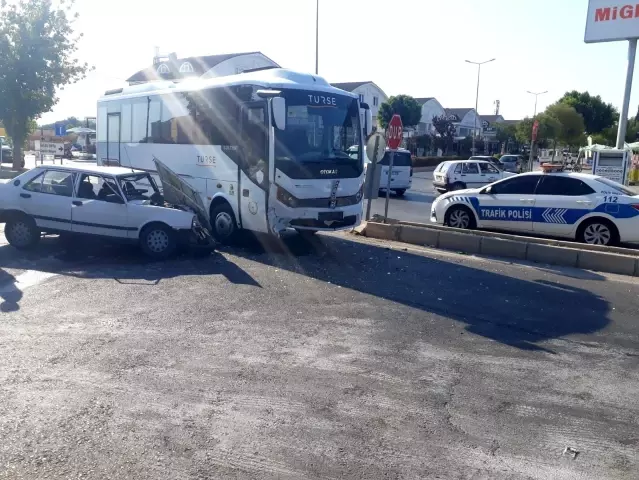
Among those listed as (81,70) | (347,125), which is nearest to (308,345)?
(347,125)

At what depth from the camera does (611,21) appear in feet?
74.3

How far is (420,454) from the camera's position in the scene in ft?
15.2

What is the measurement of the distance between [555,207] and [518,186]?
1036 mm

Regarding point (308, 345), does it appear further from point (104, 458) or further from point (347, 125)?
point (347, 125)

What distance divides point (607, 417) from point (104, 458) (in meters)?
3.96

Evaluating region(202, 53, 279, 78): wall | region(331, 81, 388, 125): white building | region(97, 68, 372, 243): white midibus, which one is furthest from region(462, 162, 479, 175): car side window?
region(331, 81, 388, 125): white building

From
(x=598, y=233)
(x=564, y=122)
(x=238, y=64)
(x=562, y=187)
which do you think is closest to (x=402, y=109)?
(x=564, y=122)

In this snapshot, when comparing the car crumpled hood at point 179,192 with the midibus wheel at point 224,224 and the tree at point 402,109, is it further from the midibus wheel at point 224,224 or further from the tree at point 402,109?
the tree at point 402,109

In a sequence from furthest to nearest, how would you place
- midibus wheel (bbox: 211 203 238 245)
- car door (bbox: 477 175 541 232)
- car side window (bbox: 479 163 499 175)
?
car side window (bbox: 479 163 499 175) < car door (bbox: 477 175 541 232) < midibus wheel (bbox: 211 203 238 245)

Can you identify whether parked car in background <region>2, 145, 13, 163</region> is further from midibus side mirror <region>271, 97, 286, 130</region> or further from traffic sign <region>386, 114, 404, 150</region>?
midibus side mirror <region>271, 97, 286, 130</region>

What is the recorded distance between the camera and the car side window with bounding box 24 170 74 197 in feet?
39.0

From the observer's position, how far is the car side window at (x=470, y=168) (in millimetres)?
27781

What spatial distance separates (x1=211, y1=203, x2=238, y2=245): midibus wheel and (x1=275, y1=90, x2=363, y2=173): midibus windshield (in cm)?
185

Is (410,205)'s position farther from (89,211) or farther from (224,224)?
(89,211)
